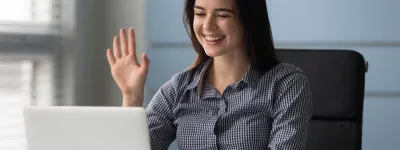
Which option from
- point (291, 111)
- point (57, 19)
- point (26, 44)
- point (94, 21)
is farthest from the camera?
point (94, 21)

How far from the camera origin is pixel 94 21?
9.74 feet

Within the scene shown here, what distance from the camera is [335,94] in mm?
1954

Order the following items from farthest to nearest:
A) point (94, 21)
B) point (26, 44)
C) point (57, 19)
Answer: point (94, 21) → point (57, 19) → point (26, 44)

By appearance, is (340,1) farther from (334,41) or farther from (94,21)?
(94,21)

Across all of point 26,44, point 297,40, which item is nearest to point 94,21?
point 26,44

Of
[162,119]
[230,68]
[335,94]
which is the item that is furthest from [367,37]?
[162,119]

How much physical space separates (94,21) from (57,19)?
0.22m

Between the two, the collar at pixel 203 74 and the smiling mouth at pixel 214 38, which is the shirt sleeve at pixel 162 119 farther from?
the smiling mouth at pixel 214 38

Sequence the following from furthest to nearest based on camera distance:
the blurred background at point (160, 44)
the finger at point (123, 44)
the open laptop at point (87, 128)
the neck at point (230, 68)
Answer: the blurred background at point (160, 44) < the finger at point (123, 44) < the neck at point (230, 68) < the open laptop at point (87, 128)

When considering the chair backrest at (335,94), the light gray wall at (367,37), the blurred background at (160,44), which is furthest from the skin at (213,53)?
the light gray wall at (367,37)

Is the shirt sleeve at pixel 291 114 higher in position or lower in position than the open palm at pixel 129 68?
lower

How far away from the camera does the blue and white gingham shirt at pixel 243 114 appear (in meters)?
1.68

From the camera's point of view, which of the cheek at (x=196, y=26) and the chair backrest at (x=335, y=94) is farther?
the chair backrest at (x=335, y=94)

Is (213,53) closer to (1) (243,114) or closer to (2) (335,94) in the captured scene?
(1) (243,114)
